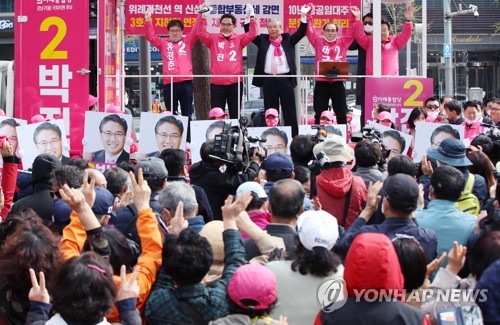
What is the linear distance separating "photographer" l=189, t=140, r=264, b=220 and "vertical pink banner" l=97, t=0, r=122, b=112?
5.82 meters

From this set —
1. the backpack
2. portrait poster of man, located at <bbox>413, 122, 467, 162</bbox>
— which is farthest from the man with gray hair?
portrait poster of man, located at <bbox>413, 122, 467, 162</bbox>

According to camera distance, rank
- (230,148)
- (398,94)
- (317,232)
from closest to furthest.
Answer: (317,232), (230,148), (398,94)

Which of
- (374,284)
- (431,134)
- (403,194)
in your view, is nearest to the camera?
(374,284)

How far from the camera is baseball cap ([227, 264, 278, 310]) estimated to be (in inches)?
163

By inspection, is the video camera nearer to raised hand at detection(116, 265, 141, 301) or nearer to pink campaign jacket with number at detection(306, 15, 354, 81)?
raised hand at detection(116, 265, 141, 301)

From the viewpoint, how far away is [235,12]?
615 inches

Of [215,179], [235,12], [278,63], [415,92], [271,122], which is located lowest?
[215,179]

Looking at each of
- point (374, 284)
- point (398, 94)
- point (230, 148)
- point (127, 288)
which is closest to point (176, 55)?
point (398, 94)

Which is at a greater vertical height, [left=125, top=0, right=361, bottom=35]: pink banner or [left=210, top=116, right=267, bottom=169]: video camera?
[left=125, top=0, right=361, bottom=35]: pink banner

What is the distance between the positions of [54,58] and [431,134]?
540cm

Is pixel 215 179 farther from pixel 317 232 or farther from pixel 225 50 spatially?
pixel 225 50

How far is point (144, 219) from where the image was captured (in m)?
5.07

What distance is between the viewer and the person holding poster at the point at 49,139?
9.97 meters

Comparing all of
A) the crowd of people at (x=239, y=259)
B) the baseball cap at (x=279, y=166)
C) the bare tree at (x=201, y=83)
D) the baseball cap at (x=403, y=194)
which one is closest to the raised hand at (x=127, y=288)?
the crowd of people at (x=239, y=259)
